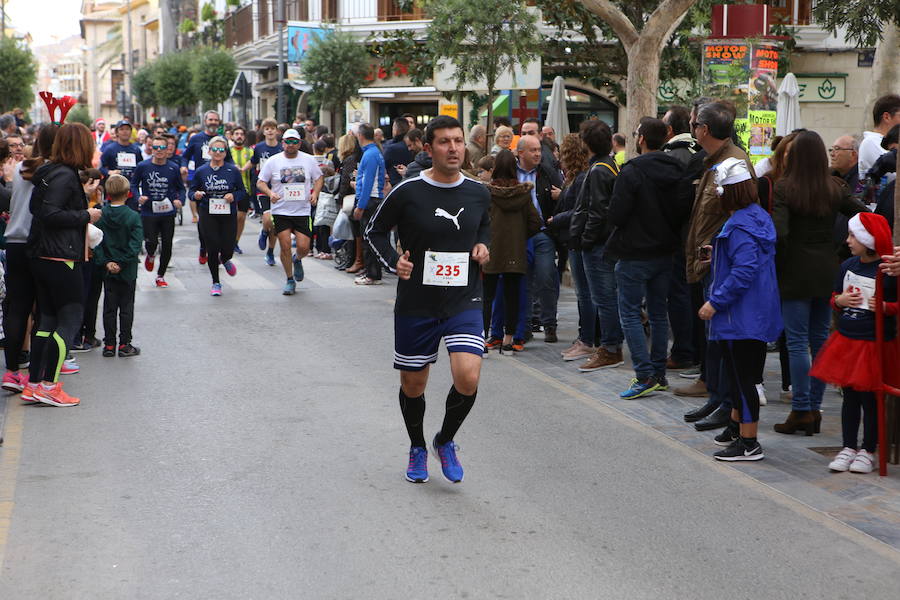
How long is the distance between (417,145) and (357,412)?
7.52 metres

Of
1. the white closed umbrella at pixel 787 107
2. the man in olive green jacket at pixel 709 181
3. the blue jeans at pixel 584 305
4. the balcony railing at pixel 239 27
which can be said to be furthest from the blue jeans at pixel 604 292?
the balcony railing at pixel 239 27

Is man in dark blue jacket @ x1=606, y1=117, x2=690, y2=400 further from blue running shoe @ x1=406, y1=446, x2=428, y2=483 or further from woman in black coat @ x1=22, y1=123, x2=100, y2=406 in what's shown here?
woman in black coat @ x1=22, y1=123, x2=100, y2=406

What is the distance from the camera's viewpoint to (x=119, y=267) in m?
10.4

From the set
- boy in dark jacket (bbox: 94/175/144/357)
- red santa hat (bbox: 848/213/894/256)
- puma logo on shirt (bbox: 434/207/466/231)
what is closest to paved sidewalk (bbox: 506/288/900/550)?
red santa hat (bbox: 848/213/894/256)

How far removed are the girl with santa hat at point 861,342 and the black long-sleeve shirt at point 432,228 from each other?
2095mm

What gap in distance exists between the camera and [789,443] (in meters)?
7.45

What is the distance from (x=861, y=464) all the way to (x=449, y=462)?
233cm

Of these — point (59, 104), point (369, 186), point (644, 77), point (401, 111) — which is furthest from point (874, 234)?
point (401, 111)

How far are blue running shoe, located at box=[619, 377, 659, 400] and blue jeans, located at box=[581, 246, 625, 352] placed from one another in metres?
1.01

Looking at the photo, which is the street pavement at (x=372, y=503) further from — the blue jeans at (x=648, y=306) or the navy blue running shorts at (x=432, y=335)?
the navy blue running shorts at (x=432, y=335)

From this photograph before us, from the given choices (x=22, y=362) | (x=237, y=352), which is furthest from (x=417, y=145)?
(x=22, y=362)

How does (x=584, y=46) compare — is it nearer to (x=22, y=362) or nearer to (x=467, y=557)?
(x=22, y=362)

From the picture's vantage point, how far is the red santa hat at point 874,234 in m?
6.54

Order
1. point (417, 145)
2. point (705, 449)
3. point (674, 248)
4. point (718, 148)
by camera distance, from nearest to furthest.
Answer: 1. point (705, 449)
2. point (718, 148)
3. point (674, 248)
4. point (417, 145)
